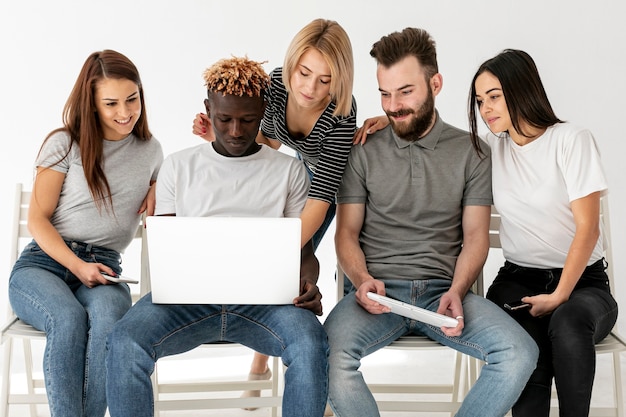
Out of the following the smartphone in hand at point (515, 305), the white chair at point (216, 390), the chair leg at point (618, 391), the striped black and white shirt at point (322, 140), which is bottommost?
the white chair at point (216, 390)

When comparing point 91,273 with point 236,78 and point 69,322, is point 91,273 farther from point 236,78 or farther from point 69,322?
point 236,78

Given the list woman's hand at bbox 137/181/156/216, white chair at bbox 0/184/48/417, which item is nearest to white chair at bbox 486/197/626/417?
woman's hand at bbox 137/181/156/216

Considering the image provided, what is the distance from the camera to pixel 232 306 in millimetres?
2596

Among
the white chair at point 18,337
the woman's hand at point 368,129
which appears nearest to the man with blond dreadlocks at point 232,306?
the woman's hand at point 368,129

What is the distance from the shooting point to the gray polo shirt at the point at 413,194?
2.84 m

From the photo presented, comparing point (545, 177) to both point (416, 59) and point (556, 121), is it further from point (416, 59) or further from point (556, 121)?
point (416, 59)

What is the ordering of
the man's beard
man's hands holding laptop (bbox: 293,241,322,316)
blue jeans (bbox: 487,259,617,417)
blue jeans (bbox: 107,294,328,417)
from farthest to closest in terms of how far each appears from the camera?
the man's beard, man's hands holding laptop (bbox: 293,241,322,316), blue jeans (bbox: 487,259,617,417), blue jeans (bbox: 107,294,328,417)

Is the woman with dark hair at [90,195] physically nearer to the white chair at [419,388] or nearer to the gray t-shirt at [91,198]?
the gray t-shirt at [91,198]

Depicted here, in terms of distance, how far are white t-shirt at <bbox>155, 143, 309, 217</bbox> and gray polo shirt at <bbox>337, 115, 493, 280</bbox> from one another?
0.70 ft

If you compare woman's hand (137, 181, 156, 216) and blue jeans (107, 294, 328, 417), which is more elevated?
woman's hand (137, 181, 156, 216)

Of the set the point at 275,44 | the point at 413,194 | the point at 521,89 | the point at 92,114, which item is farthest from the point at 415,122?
the point at 275,44

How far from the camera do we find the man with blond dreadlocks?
7.71ft

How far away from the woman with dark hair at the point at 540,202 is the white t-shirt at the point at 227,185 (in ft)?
2.25

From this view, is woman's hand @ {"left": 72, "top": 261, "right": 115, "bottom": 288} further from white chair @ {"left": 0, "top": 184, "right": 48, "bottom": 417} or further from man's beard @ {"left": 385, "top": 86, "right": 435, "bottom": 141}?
man's beard @ {"left": 385, "top": 86, "right": 435, "bottom": 141}
